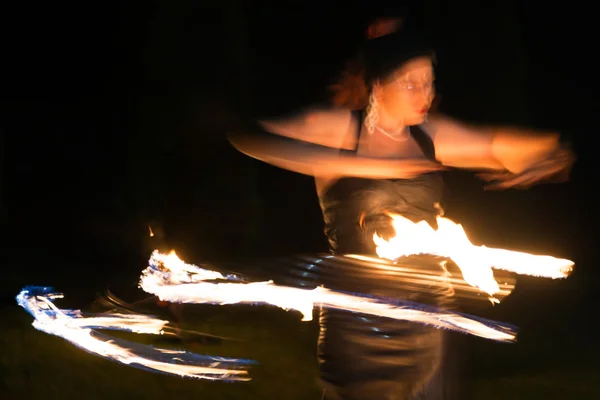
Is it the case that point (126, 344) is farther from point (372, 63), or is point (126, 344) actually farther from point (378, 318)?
point (372, 63)

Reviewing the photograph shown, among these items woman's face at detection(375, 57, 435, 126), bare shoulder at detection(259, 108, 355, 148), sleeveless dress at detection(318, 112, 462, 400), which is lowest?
sleeveless dress at detection(318, 112, 462, 400)

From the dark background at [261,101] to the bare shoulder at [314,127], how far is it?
319 centimetres

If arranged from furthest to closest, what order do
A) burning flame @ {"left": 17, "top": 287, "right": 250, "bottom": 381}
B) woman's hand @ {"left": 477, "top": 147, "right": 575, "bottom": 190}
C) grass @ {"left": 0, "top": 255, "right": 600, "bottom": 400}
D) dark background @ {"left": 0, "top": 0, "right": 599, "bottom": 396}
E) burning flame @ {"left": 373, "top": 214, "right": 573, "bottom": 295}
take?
dark background @ {"left": 0, "top": 0, "right": 599, "bottom": 396} → grass @ {"left": 0, "top": 255, "right": 600, "bottom": 400} → burning flame @ {"left": 17, "top": 287, "right": 250, "bottom": 381} → woman's hand @ {"left": 477, "top": 147, "right": 575, "bottom": 190} → burning flame @ {"left": 373, "top": 214, "right": 573, "bottom": 295}

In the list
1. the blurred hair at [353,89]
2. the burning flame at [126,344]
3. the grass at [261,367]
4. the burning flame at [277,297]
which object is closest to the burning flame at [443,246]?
the burning flame at [277,297]

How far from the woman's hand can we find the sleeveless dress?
321 millimetres

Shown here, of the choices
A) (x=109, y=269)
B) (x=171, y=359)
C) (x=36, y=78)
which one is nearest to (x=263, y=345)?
(x=171, y=359)

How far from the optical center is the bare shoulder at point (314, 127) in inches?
115

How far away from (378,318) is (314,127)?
80 cm

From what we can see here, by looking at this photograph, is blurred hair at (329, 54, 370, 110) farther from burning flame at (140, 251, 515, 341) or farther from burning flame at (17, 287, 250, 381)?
burning flame at (17, 287, 250, 381)

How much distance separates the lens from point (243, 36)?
10.3 m

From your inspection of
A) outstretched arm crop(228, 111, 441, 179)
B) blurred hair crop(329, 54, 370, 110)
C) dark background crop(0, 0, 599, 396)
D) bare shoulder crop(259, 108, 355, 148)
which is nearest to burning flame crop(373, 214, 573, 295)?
outstretched arm crop(228, 111, 441, 179)

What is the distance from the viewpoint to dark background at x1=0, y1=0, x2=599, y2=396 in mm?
8992

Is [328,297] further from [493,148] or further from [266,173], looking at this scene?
[266,173]

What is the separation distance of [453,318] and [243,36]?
803 centimetres
